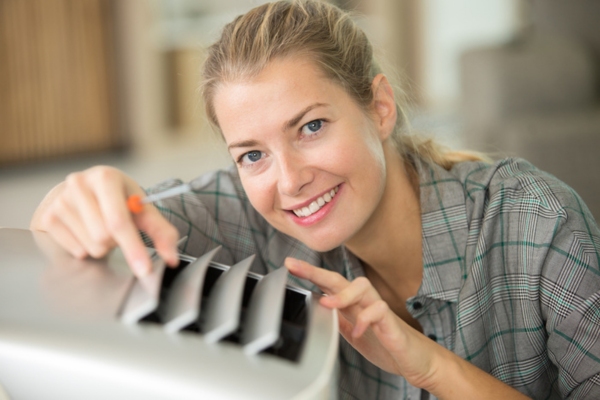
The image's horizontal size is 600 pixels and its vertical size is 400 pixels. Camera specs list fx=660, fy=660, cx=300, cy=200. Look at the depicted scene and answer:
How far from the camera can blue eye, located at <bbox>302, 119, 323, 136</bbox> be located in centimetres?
100

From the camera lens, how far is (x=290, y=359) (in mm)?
458

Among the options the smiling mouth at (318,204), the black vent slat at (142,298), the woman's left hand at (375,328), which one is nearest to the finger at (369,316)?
the woman's left hand at (375,328)

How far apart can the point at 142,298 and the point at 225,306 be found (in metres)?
0.06

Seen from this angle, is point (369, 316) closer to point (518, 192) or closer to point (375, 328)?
point (375, 328)

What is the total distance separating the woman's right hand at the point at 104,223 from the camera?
0.61 m

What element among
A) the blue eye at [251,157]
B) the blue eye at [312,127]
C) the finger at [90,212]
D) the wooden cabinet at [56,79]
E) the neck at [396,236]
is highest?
the finger at [90,212]

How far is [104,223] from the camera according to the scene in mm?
647

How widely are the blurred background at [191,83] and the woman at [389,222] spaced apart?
0.61 ft

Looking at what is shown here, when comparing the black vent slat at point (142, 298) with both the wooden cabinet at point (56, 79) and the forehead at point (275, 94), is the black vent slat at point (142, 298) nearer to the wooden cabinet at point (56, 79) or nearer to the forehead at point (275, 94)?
the forehead at point (275, 94)

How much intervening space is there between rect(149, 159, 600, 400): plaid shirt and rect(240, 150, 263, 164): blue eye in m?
0.21

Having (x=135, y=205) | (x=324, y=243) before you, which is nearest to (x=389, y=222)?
(x=324, y=243)

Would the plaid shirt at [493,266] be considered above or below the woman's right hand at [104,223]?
below

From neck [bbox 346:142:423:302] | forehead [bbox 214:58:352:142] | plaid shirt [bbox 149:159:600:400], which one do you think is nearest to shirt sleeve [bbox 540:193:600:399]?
plaid shirt [bbox 149:159:600:400]

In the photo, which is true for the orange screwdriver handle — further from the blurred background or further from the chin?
the blurred background
